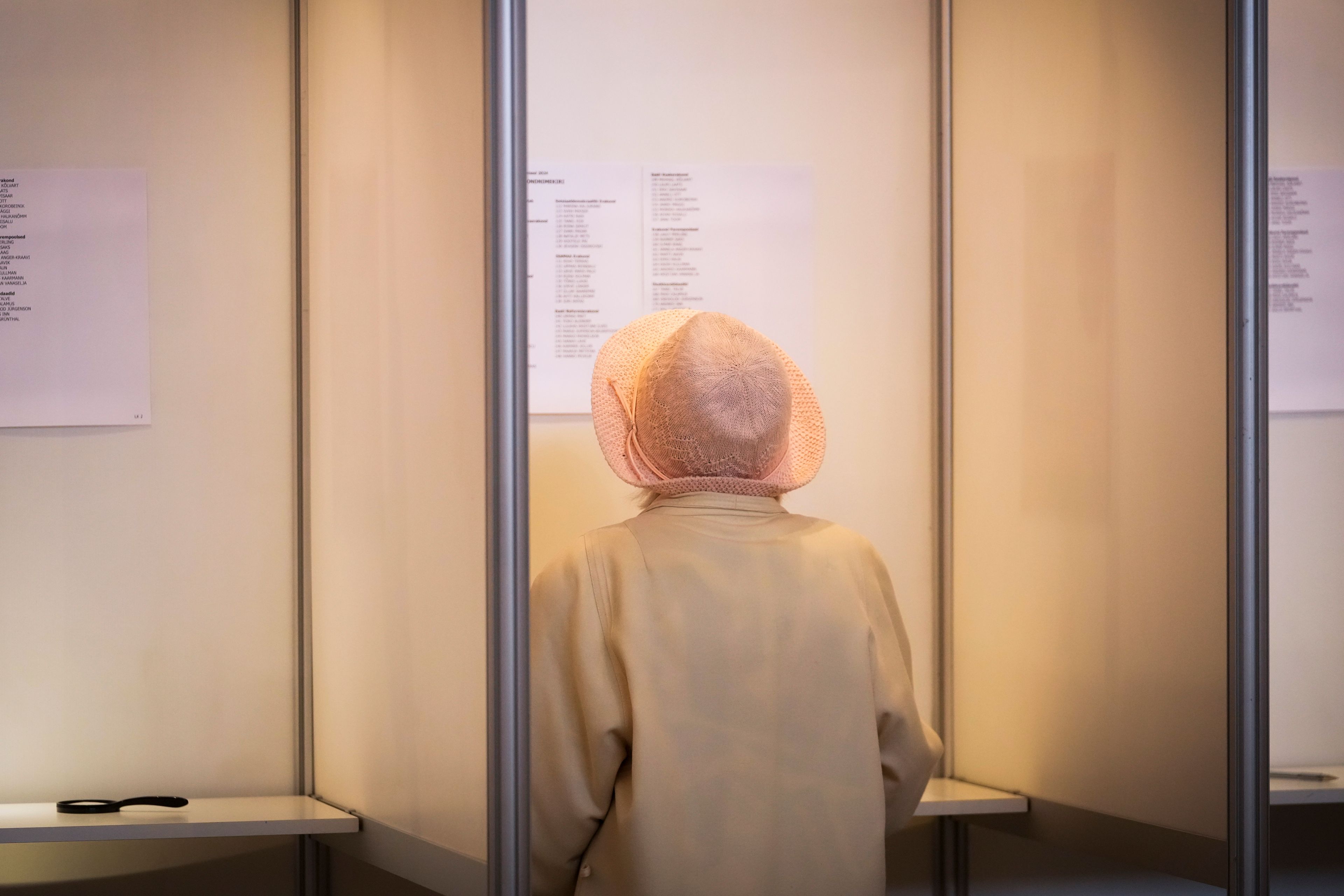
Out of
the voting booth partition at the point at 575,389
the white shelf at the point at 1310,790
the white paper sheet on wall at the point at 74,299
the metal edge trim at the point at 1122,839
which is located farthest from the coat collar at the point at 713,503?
the white paper sheet on wall at the point at 74,299

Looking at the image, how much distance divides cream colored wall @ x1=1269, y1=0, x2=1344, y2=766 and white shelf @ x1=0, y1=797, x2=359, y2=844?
1601mm

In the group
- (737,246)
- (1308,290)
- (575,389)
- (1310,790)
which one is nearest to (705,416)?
(575,389)

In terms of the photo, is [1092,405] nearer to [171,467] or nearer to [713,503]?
[713,503]

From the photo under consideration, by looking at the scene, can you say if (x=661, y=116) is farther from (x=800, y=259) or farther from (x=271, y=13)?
(x=271, y=13)

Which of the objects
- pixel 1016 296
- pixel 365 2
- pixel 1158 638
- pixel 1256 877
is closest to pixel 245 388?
pixel 365 2

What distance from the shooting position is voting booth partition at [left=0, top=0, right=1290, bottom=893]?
1602mm

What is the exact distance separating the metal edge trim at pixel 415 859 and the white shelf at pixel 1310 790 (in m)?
1.23

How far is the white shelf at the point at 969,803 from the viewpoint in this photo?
7.11 feet

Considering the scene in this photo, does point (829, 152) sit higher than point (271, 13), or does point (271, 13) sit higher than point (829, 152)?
point (271, 13)

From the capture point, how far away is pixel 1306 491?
7.34 feet

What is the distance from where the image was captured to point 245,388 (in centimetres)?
220

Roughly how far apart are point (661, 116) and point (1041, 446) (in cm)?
95

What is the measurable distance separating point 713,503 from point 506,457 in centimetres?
41

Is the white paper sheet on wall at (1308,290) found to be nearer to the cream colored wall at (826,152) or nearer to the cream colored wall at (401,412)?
the cream colored wall at (826,152)
